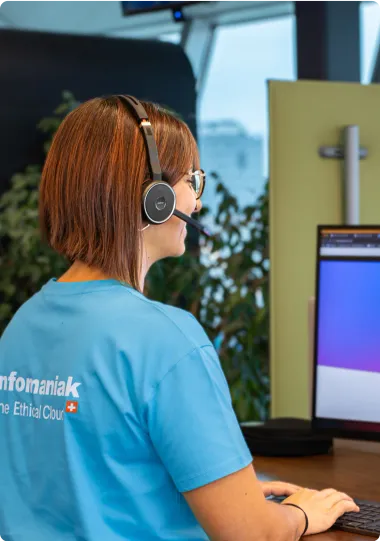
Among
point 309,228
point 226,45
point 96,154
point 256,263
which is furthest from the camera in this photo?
point 226,45

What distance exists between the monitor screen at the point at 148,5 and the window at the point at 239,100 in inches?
119

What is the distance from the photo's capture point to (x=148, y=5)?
3590 millimetres

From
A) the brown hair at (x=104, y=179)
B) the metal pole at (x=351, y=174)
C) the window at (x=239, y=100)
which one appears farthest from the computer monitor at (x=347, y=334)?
the window at (x=239, y=100)

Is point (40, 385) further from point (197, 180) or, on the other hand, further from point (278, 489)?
point (278, 489)

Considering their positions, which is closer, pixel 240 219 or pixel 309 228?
pixel 309 228

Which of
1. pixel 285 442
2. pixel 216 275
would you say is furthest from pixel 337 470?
pixel 216 275

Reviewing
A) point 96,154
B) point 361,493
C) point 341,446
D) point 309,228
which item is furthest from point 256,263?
point 96,154

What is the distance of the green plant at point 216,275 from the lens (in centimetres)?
401

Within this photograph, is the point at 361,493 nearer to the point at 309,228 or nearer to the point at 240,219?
the point at 309,228

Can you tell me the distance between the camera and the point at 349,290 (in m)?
1.72

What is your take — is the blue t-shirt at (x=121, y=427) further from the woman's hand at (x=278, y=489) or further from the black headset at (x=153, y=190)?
the woman's hand at (x=278, y=489)

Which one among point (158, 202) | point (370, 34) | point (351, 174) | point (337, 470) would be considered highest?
point (370, 34)

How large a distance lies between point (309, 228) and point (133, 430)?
1.99 metres

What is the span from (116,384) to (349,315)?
755 millimetres
